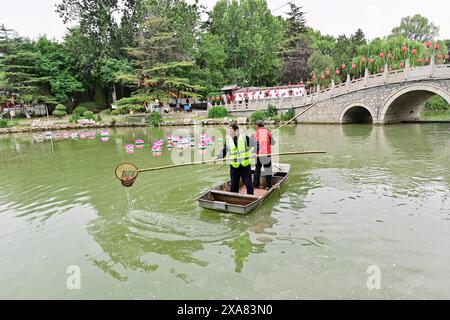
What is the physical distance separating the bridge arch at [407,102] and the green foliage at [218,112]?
13.5m

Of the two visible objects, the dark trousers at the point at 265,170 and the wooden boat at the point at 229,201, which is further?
the dark trousers at the point at 265,170

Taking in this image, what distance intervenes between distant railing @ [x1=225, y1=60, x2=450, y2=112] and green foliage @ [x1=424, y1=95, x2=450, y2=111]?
1174 cm

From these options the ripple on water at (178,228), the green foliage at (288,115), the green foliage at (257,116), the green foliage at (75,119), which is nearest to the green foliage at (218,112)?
the green foliage at (257,116)

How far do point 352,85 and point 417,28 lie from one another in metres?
32.1

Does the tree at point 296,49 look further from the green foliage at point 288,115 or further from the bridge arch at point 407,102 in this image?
the bridge arch at point 407,102

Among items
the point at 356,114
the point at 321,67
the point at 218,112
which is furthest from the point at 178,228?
the point at 321,67

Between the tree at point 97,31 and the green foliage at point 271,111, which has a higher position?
the tree at point 97,31

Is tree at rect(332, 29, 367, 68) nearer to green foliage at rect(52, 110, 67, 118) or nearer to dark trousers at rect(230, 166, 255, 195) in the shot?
green foliage at rect(52, 110, 67, 118)

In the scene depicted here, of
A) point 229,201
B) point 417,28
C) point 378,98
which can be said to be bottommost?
point 229,201

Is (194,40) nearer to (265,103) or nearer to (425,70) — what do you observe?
(265,103)

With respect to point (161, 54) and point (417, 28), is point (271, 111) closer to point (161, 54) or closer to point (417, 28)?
point (161, 54)

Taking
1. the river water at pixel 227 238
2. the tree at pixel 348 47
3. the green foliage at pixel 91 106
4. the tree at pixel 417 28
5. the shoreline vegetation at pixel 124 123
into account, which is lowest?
the river water at pixel 227 238

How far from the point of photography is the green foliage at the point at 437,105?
3344cm

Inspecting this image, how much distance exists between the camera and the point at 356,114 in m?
26.1
